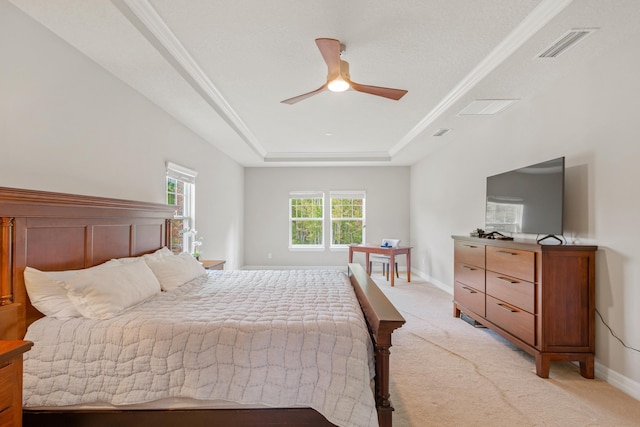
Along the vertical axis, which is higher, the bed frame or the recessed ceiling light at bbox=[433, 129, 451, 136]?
the recessed ceiling light at bbox=[433, 129, 451, 136]

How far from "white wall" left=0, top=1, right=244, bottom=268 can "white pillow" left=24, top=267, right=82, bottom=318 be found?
22.1 inches

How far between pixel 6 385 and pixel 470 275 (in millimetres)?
3818

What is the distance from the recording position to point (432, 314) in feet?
14.0

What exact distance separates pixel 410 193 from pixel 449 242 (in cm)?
232

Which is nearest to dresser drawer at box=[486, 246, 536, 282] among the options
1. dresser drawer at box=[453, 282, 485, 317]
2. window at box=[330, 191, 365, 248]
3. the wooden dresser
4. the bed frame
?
the wooden dresser

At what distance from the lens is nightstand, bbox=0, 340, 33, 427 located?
127cm

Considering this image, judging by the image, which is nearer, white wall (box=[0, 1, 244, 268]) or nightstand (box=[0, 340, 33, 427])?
nightstand (box=[0, 340, 33, 427])

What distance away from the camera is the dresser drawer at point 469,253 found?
3.55 meters

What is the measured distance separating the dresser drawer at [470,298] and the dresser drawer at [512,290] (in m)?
0.21

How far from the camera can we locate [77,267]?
235 centimetres

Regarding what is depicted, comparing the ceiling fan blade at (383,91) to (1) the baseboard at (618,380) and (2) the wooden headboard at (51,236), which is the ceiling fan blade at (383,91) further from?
(1) the baseboard at (618,380)

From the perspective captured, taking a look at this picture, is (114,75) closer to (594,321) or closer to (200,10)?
(200,10)

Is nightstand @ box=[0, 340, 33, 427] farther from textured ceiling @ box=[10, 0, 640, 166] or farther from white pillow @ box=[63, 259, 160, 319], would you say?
textured ceiling @ box=[10, 0, 640, 166]

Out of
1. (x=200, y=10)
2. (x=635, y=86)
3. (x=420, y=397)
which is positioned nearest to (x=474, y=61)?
(x=635, y=86)
